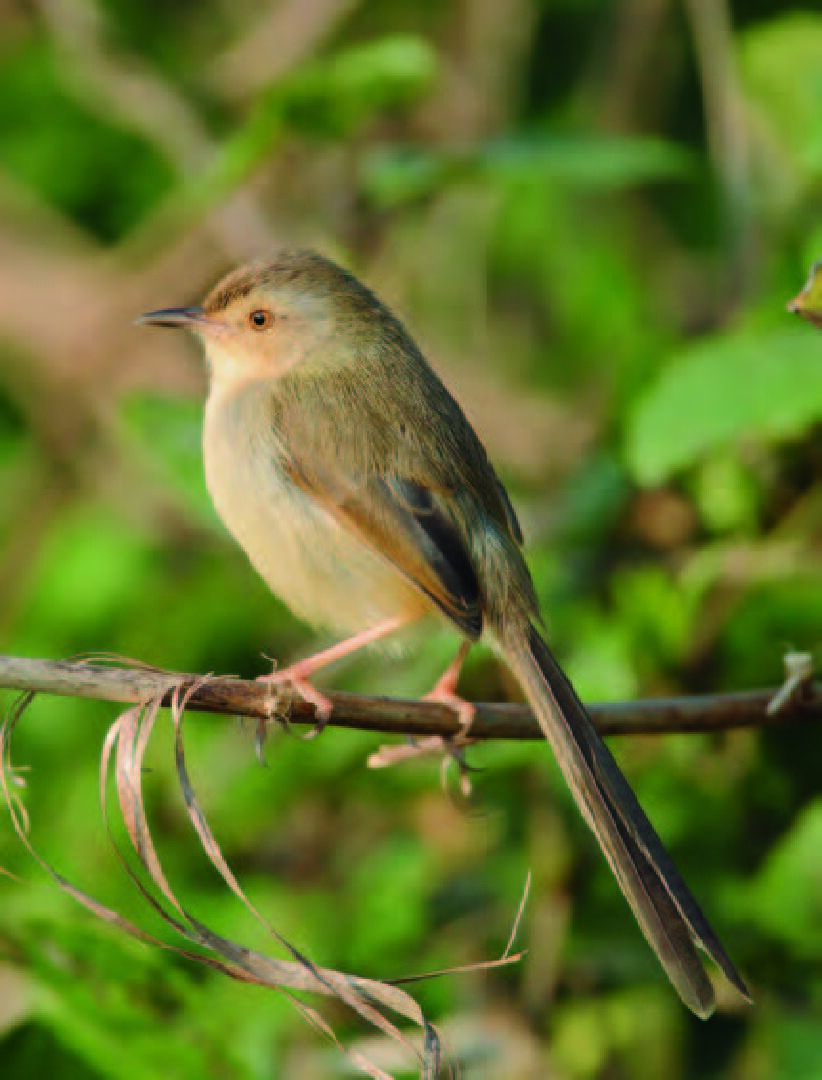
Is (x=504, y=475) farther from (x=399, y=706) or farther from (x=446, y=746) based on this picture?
(x=399, y=706)

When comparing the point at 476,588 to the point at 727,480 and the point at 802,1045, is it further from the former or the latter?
the point at 802,1045

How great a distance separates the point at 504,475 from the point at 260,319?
129 centimetres

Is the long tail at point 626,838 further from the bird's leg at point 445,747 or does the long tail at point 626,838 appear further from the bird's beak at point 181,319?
the bird's beak at point 181,319

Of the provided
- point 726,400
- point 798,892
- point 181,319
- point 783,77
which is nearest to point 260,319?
point 181,319

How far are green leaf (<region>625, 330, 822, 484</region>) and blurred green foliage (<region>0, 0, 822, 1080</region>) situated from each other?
0.01 m

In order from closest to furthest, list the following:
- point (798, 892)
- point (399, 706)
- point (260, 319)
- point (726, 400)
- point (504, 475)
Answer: point (399, 706) < point (726, 400) < point (798, 892) < point (260, 319) < point (504, 475)

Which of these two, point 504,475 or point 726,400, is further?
point 504,475

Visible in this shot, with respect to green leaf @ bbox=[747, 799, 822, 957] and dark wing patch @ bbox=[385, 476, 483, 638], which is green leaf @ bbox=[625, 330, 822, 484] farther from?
green leaf @ bbox=[747, 799, 822, 957]

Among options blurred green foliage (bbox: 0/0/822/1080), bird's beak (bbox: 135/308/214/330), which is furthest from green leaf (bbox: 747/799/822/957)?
bird's beak (bbox: 135/308/214/330)

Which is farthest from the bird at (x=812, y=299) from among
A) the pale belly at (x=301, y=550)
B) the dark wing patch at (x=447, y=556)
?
the pale belly at (x=301, y=550)

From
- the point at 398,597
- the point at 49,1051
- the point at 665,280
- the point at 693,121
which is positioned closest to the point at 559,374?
the point at 665,280

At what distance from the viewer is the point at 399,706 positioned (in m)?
2.98

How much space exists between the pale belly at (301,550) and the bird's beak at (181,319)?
65cm

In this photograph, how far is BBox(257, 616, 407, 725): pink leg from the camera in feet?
9.46
